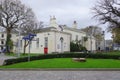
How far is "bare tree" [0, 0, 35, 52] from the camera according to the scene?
66000mm

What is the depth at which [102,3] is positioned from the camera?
47.5 m

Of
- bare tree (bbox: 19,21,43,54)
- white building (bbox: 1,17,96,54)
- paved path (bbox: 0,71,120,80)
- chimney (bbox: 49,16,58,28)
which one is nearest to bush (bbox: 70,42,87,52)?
white building (bbox: 1,17,96,54)

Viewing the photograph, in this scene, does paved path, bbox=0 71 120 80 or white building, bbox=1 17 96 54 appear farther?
white building, bbox=1 17 96 54

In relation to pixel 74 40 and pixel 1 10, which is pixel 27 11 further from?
pixel 74 40

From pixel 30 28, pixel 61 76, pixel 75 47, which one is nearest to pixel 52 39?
pixel 30 28

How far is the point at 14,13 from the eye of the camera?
219ft

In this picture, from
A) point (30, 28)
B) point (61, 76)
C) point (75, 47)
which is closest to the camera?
point (61, 76)

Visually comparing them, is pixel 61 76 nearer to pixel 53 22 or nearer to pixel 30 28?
pixel 30 28

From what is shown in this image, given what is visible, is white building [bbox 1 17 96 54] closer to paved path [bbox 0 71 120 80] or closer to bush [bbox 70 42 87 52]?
bush [bbox 70 42 87 52]

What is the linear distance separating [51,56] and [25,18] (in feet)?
118

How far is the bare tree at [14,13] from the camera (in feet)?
217

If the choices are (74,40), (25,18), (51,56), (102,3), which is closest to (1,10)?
(25,18)

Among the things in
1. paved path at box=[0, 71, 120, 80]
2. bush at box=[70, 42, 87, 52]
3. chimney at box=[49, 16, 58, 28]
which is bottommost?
paved path at box=[0, 71, 120, 80]

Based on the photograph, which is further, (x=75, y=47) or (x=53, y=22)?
(x=75, y=47)
